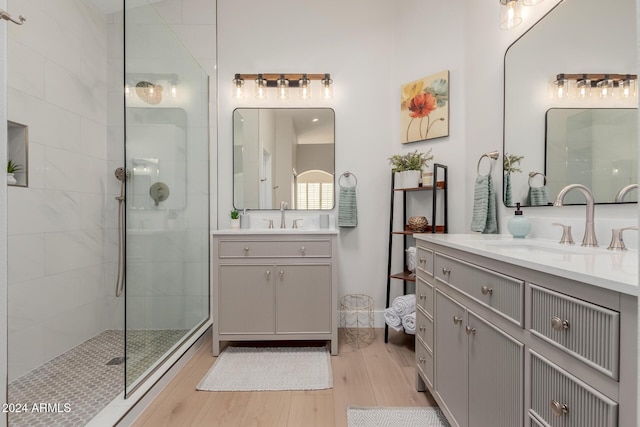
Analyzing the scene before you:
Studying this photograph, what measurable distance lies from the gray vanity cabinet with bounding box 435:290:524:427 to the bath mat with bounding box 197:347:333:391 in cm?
74

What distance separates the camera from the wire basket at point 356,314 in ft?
8.14

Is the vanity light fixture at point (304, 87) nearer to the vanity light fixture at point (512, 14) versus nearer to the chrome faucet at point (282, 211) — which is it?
the chrome faucet at point (282, 211)

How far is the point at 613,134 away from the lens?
1115mm

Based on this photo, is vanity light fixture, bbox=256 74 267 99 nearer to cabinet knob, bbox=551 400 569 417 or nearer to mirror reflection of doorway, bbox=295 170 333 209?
mirror reflection of doorway, bbox=295 170 333 209

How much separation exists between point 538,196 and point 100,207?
2.97m

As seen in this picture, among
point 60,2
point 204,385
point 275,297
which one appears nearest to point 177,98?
point 60,2

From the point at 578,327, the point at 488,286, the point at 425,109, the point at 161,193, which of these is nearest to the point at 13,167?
the point at 161,193

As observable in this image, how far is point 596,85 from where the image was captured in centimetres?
116

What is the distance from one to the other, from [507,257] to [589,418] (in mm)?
389

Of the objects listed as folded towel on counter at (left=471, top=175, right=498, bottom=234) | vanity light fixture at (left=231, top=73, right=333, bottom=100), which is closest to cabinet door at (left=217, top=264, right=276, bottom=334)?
folded towel on counter at (left=471, top=175, right=498, bottom=234)

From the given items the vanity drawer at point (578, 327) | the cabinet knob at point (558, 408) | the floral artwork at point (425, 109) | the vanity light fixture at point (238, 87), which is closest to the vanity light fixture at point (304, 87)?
the vanity light fixture at point (238, 87)

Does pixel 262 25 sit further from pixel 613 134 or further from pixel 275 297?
pixel 613 134

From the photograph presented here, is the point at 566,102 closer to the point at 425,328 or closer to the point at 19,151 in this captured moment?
the point at 425,328

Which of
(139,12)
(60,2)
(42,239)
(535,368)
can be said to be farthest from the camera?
(60,2)
